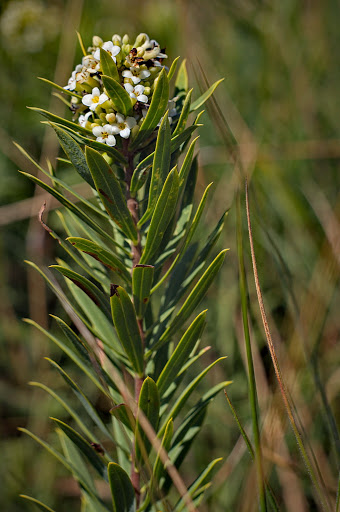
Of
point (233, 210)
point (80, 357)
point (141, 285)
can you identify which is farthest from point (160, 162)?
point (233, 210)

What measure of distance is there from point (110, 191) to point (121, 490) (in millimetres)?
397

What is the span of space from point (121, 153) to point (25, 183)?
1.39 meters

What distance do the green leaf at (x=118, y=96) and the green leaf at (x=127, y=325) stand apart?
9.0 inches

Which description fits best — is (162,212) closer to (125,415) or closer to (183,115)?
(183,115)

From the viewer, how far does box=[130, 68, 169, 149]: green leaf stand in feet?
1.80

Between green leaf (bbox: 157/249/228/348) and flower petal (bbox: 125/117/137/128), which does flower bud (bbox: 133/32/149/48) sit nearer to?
flower petal (bbox: 125/117/137/128)

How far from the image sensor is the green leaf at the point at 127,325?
0.56 metres

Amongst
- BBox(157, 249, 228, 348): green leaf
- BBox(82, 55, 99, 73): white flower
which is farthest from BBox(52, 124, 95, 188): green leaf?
BBox(157, 249, 228, 348): green leaf

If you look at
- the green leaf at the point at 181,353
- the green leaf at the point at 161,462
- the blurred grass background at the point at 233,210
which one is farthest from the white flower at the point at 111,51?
the green leaf at the point at 161,462

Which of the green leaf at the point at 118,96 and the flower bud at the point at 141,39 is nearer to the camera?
the green leaf at the point at 118,96

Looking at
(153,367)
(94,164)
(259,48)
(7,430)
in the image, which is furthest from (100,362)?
(259,48)

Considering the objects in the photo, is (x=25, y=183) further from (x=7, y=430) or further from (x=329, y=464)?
(x=329, y=464)

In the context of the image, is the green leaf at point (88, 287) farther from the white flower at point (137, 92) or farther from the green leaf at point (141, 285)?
the white flower at point (137, 92)

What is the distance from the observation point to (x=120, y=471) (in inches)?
23.0
